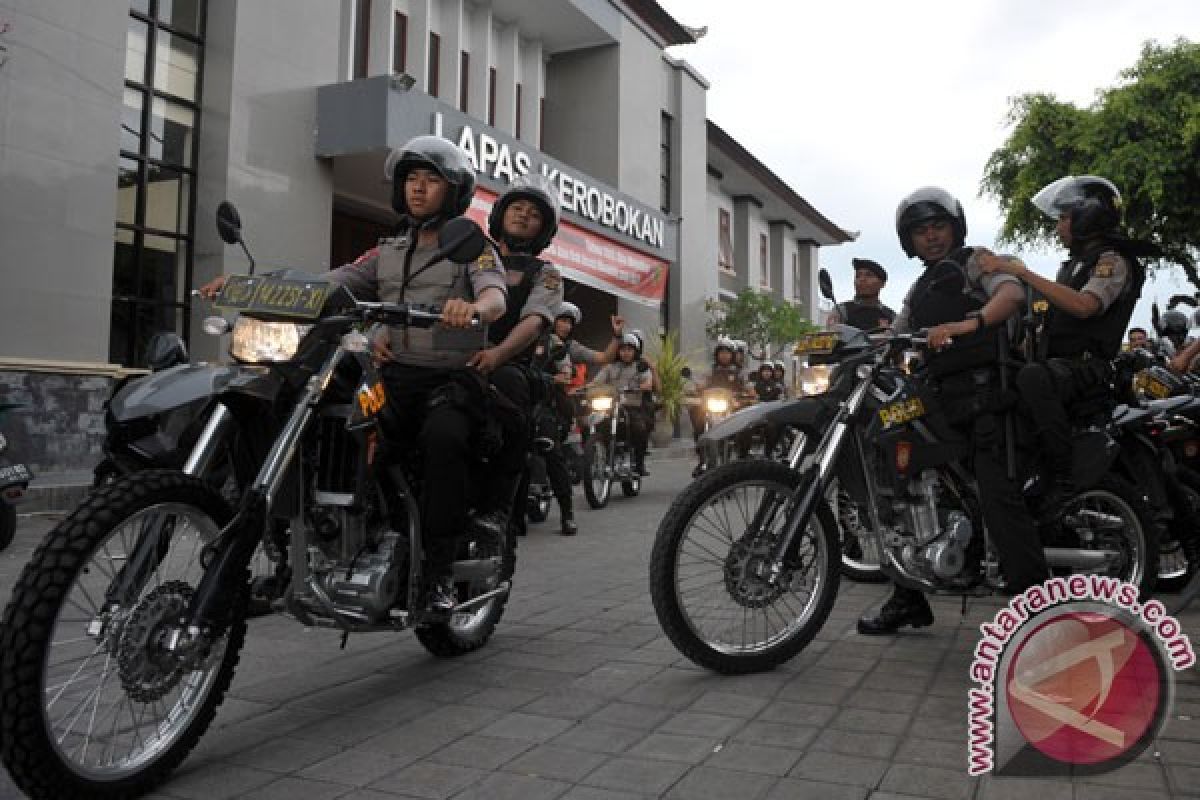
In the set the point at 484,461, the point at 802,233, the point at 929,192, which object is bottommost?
the point at 484,461

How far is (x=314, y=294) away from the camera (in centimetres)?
271

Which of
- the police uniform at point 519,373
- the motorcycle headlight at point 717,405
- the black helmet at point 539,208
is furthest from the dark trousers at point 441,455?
the motorcycle headlight at point 717,405

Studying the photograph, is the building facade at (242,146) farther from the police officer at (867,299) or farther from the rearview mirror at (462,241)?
the rearview mirror at (462,241)

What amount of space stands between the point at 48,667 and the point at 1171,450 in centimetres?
521

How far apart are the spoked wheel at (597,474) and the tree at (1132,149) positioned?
55.4 ft

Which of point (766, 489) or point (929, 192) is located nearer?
point (766, 489)

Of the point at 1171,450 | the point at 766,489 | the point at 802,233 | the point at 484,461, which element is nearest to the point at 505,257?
the point at 484,461

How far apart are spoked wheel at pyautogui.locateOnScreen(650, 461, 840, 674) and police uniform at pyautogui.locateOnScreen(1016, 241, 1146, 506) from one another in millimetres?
1034

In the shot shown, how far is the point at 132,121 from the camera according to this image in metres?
11.3

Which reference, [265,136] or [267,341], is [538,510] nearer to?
[267,341]

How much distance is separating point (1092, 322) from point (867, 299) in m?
3.66

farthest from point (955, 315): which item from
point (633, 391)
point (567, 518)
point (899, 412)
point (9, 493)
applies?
point (633, 391)

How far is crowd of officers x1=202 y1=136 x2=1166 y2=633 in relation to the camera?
333cm

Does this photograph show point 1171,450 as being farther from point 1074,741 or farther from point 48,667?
point 48,667
